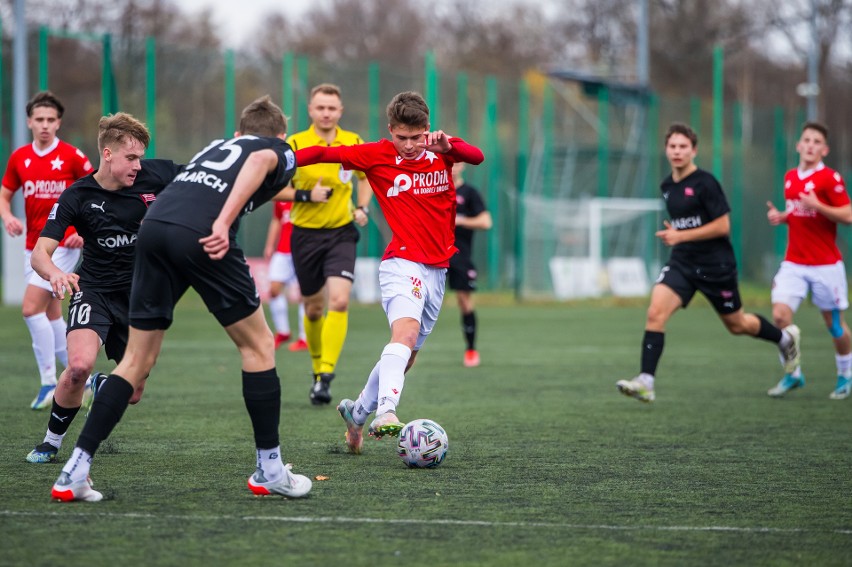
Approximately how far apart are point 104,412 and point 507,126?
2946 centimetres

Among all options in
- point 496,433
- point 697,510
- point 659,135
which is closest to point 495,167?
point 659,135

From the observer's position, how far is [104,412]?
516cm

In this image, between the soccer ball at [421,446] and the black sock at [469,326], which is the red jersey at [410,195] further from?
the black sock at [469,326]

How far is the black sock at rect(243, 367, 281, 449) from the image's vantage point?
17.4 ft

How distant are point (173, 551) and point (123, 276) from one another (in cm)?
258

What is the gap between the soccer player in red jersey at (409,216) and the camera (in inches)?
261

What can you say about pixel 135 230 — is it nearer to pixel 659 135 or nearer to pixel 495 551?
pixel 495 551

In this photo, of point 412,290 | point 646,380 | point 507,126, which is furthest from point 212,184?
point 507,126

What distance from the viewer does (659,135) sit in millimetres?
34594

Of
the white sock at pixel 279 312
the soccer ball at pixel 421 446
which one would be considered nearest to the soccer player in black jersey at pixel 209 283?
the soccer ball at pixel 421 446

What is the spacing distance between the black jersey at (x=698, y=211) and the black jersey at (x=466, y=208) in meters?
4.10

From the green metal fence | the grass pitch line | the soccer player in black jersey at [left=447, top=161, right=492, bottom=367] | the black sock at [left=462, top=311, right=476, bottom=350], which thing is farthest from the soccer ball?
the green metal fence

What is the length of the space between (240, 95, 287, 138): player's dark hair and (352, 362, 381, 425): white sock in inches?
58.1

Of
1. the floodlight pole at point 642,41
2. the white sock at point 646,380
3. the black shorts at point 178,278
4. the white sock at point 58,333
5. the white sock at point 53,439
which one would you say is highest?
the floodlight pole at point 642,41
